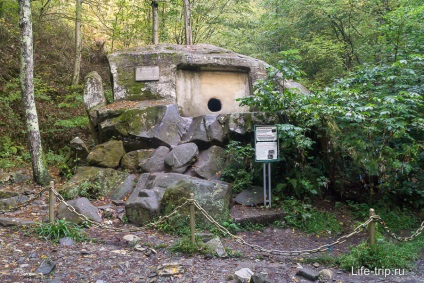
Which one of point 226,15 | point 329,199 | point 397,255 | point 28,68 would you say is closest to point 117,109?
point 28,68

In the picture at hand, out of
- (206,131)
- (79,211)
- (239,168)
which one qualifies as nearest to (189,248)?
(79,211)

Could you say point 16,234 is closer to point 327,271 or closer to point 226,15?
point 327,271

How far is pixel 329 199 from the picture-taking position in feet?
23.4

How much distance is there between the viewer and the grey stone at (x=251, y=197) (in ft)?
22.0

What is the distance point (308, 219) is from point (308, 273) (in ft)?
7.23

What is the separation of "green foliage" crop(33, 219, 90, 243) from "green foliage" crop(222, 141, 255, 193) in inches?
124

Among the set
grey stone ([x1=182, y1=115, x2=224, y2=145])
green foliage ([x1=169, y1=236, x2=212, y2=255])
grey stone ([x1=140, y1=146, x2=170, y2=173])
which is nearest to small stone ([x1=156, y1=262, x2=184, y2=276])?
green foliage ([x1=169, y1=236, x2=212, y2=255])

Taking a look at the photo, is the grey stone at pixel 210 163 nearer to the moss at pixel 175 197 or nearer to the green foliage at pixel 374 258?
the moss at pixel 175 197

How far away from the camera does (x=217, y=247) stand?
15.8ft

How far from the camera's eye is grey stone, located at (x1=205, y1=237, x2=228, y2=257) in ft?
15.6

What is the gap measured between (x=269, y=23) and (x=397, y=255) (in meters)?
12.0

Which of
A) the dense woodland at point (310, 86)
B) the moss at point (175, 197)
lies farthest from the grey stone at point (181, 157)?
the moss at point (175, 197)

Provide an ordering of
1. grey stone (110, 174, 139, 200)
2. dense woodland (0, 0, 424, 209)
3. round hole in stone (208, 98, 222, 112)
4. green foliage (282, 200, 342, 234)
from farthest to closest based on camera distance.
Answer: round hole in stone (208, 98, 222, 112) < grey stone (110, 174, 139, 200) < dense woodland (0, 0, 424, 209) < green foliage (282, 200, 342, 234)

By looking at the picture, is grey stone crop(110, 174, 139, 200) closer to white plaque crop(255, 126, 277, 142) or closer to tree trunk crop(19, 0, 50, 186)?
tree trunk crop(19, 0, 50, 186)
